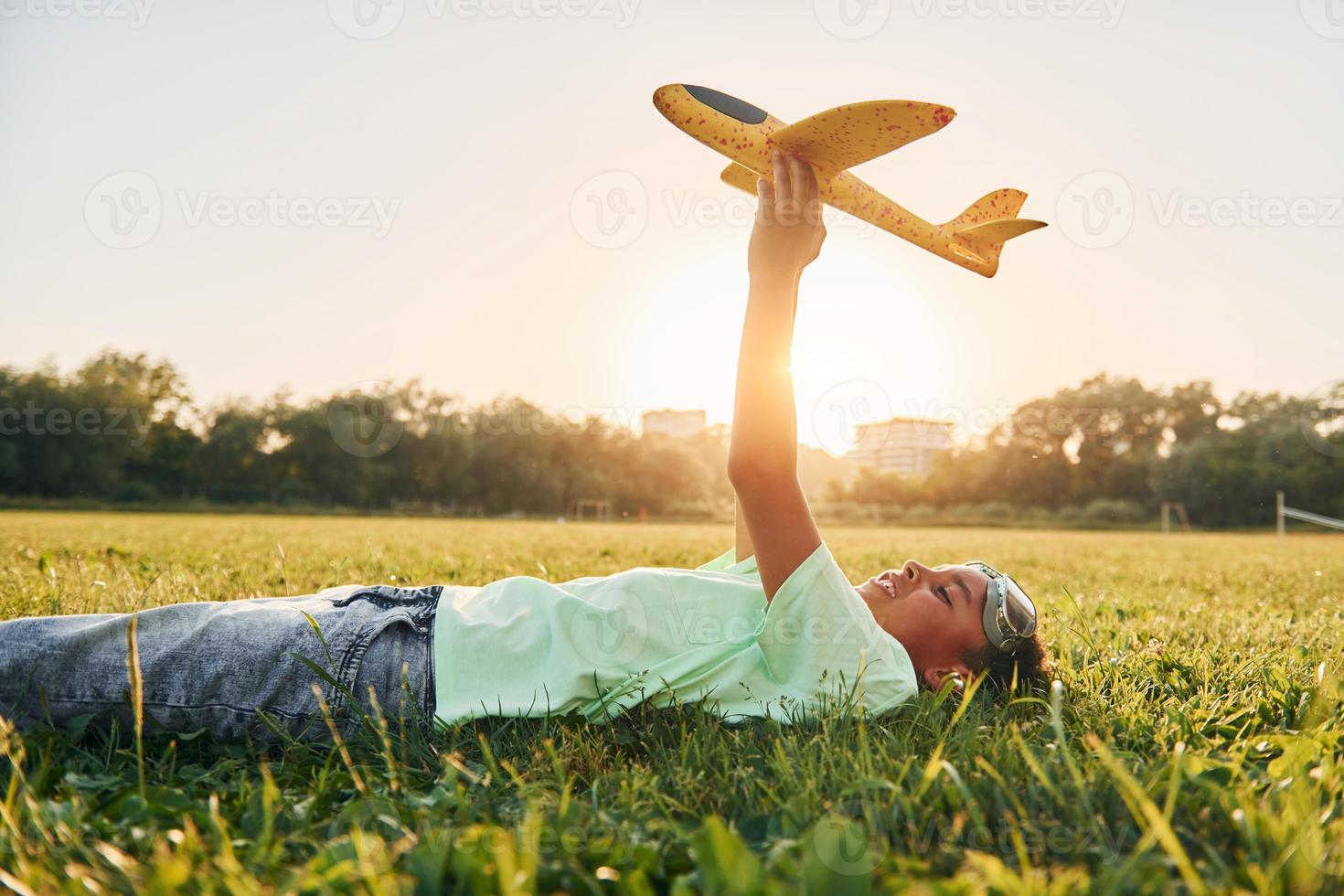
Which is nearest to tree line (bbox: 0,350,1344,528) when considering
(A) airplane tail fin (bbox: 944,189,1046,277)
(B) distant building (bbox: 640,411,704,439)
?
(B) distant building (bbox: 640,411,704,439)

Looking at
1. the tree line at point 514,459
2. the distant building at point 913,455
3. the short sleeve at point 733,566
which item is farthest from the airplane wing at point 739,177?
the tree line at point 514,459

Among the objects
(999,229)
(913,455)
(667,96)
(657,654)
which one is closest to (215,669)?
(657,654)

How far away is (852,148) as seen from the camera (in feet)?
7.98

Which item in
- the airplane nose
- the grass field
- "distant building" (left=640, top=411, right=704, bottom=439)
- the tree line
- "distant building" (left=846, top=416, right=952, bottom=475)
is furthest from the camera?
"distant building" (left=640, top=411, right=704, bottom=439)

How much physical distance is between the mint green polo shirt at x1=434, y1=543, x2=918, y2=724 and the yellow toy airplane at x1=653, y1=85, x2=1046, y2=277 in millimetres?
1226

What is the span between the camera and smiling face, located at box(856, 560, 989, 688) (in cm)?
237

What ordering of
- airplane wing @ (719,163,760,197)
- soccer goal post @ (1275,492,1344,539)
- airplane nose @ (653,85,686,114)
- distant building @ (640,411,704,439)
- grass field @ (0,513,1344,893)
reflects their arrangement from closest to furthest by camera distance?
1. grass field @ (0,513,1344,893)
2. airplane nose @ (653,85,686,114)
3. airplane wing @ (719,163,760,197)
4. soccer goal post @ (1275,492,1344,539)
5. distant building @ (640,411,704,439)

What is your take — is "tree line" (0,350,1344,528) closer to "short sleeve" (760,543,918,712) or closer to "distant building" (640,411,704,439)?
"distant building" (640,411,704,439)

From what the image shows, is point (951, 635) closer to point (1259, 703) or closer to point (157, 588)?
point (1259, 703)

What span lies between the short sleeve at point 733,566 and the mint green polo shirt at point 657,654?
0.32m

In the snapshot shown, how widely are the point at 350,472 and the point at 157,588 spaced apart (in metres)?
47.3

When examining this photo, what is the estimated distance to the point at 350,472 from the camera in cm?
4791

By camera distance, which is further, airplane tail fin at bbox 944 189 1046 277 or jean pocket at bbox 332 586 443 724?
airplane tail fin at bbox 944 189 1046 277

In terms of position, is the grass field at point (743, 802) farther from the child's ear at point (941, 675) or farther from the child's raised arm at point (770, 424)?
the child's raised arm at point (770, 424)
